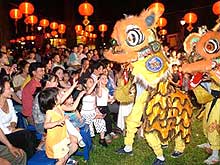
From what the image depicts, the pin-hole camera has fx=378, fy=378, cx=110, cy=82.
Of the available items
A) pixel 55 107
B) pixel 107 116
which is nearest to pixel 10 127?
pixel 55 107

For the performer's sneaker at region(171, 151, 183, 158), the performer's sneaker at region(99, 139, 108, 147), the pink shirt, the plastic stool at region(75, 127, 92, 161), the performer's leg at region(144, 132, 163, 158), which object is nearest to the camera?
the performer's leg at region(144, 132, 163, 158)

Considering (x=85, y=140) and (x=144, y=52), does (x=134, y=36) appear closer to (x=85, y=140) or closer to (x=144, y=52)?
(x=144, y=52)

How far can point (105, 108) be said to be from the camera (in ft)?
21.3

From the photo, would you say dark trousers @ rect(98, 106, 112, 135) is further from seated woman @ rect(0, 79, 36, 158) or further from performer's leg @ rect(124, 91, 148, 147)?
seated woman @ rect(0, 79, 36, 158)

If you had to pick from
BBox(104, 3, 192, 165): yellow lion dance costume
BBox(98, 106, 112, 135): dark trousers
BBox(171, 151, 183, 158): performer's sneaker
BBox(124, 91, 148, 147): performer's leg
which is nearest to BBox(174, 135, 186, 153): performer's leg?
BBox(171, 151, 183, 158): performer's sneaker

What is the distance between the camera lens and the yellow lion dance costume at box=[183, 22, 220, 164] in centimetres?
509

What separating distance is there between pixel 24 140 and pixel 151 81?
1.87 metres

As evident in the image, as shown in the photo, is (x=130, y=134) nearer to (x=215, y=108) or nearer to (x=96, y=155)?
(x=96, y=155)

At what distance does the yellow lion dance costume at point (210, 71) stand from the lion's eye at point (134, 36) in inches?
28.5

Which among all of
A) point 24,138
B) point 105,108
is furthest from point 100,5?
point 24,138

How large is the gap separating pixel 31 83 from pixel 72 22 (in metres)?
14.8

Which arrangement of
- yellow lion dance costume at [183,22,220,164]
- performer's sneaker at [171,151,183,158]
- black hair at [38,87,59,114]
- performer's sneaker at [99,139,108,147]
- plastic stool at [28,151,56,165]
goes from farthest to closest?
performer's sneaker at [99,139,108,147] → performer's sneaker at [171,151,183,158] → yellow lion dance costume at [183,22,220,164] → plastic stool at [28,151,56,165] → black hair at [38,87,59,114]

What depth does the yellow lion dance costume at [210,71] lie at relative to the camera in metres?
5.09

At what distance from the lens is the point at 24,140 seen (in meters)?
4.73
